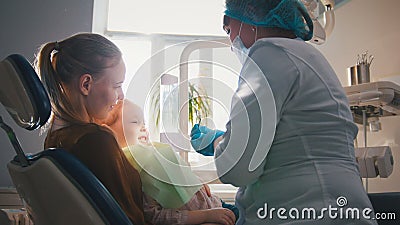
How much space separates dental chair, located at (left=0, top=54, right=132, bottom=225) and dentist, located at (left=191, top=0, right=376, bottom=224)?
0.90ft

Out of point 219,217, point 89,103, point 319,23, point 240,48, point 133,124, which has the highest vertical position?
point 319,23

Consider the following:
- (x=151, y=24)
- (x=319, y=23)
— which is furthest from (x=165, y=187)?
(x=151, y=24)

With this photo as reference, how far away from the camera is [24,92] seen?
80cm

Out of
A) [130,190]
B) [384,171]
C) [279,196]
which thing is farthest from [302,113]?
[384,171]

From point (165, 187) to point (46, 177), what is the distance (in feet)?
1.59

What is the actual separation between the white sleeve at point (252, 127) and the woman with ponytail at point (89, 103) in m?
0.26

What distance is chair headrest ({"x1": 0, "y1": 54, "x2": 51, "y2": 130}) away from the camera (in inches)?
31.4

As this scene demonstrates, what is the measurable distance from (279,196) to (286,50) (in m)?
0.31

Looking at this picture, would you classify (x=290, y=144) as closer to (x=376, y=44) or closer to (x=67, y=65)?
(x=67, y=65)

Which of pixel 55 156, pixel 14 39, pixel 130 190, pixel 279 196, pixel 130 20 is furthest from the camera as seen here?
pixel 130 20

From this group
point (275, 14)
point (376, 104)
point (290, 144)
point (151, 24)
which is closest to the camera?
point (290, 144)

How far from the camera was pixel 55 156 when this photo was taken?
79 cm

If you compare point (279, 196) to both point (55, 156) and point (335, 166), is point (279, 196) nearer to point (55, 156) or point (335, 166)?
point (335, 166)

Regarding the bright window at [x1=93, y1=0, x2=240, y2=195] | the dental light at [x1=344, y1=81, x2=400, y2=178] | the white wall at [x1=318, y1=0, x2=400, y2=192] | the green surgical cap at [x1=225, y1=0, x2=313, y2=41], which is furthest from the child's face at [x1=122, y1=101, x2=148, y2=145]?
the bright window at [x1=93, y1=0, x2=240, y2=195]
